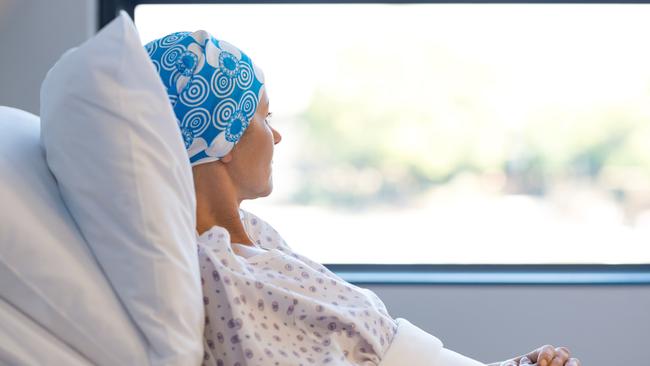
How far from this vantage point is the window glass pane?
2.84m

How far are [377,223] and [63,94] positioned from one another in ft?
5.78

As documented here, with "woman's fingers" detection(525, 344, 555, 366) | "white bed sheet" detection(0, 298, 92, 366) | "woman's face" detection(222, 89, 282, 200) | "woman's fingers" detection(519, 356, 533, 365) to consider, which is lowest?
"woman's fingers" detection(519, 356, 533, 365)

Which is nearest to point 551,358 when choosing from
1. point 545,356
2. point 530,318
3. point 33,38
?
point 545,356

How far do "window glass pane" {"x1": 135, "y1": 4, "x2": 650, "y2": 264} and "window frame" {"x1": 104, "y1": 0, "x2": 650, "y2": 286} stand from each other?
35 mm

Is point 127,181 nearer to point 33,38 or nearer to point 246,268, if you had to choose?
point 246,268

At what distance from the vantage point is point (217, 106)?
1.53m

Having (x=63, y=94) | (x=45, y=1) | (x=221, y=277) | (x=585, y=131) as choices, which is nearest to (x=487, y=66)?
→ (x=585, y=131)

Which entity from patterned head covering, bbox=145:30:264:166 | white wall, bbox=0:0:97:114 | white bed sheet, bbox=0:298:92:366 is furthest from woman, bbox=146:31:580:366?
white wall, bbox=0:0:97:114

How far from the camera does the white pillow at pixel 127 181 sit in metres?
1.25

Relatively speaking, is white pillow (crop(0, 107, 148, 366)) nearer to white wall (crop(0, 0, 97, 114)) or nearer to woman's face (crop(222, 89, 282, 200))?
woman's face (crop(222, 89, 282, 200))

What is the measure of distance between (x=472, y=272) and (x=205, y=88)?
5.07 feet

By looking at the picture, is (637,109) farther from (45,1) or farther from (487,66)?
(45,1)

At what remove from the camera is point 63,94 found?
4.15 feet

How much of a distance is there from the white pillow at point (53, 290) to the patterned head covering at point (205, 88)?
32 cm
